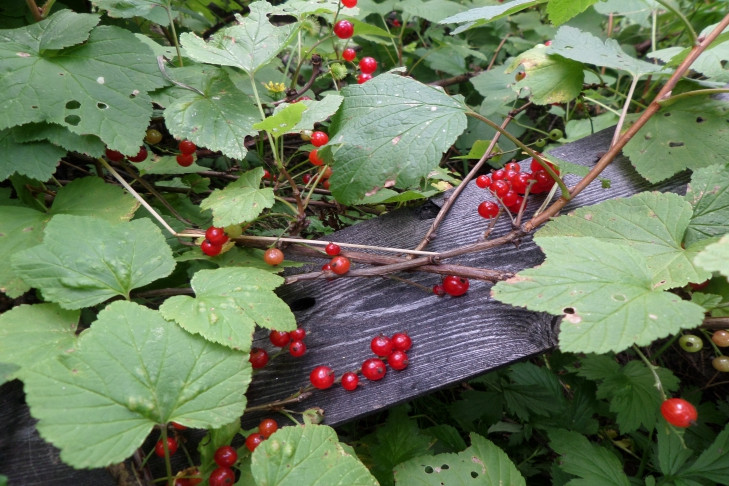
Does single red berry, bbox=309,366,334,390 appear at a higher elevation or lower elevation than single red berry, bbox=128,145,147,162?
lower

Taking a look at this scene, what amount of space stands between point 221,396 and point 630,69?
1.61 m

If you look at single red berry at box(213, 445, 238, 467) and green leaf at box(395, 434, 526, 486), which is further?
green leaf at box(395, 434, 526, 486)

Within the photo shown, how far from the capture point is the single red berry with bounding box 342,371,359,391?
3.91 ft

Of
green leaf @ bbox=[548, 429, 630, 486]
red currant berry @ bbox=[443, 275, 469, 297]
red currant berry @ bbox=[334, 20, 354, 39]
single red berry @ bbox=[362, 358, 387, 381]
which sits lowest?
green leaf @ bbox=[548, 429, 630, 486]

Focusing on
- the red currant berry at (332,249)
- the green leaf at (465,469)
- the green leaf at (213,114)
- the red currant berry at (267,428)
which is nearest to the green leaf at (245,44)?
the green leaf at (213,114)

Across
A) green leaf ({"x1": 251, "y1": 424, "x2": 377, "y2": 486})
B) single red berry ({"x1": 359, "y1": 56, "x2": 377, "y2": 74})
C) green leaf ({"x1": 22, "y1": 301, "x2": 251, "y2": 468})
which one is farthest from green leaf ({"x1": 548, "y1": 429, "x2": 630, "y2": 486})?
single red berry ({"x1": 359, "y1": 56, "x2": 377, "y2": 74})

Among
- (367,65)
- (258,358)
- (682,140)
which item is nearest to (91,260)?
(258,358)

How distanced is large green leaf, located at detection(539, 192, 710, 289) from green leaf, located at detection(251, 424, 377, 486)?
2.51 feet

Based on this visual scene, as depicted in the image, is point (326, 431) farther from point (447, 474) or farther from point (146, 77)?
point (146, 77)

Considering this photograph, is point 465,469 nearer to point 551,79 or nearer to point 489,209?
point 489,209

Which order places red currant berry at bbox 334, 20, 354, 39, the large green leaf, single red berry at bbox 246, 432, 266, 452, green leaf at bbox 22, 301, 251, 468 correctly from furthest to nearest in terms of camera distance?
red currant berry at bbox 334, 20, 354, 39 < single red berry at bbox 246, 432, 266, 452 < the large green leaf < green leaf at bbox 22, 301, 251, 468

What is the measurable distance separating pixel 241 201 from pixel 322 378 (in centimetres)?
56

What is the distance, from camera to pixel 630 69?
4.83ft

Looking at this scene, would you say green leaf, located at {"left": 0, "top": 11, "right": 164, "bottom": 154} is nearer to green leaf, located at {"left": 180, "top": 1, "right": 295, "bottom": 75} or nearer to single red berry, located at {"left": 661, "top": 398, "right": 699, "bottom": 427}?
green leaf, located at {"left": 180, "top": 1, "right": 295, "bottom": 75}
